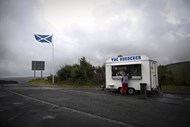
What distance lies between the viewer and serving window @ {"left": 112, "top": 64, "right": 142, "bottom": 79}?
13.2 metres

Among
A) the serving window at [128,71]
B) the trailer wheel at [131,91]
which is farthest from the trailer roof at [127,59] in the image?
the trailer wheel at [131,91]

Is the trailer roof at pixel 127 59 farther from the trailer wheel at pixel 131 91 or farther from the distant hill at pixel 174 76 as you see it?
the distant hill at pixel 174 76

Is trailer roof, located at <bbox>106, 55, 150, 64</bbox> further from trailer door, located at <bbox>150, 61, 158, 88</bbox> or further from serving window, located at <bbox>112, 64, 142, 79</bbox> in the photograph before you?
trailer door, located at <bbox>150, 61, 158, 88</bbox>

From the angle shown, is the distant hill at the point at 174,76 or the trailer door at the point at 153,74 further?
the distant hill at the point at 174,76

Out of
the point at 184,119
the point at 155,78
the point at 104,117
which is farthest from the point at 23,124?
the point at 155,78

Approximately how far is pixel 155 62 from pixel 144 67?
5.95ft

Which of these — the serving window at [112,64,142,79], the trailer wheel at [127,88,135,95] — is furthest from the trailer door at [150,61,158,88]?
the trailer wheel at [127,88,135,95]

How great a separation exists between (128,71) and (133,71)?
0.45 meters

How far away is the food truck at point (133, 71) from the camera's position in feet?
41.8

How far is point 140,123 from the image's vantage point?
18.5 ft

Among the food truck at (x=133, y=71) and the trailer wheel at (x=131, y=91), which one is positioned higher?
the food truck at (x=133, y=71)

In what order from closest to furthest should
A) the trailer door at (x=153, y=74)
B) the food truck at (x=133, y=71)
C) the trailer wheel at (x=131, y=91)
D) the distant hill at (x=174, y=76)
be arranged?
the food truck at (x=133, y=71) → the trailer door at (x=153, y=74) → the trailer wheel at (x=131, y=91) → the distant hill at (x=174, y=76)

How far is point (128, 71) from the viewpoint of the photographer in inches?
537

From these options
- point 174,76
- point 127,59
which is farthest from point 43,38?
point 174,76
